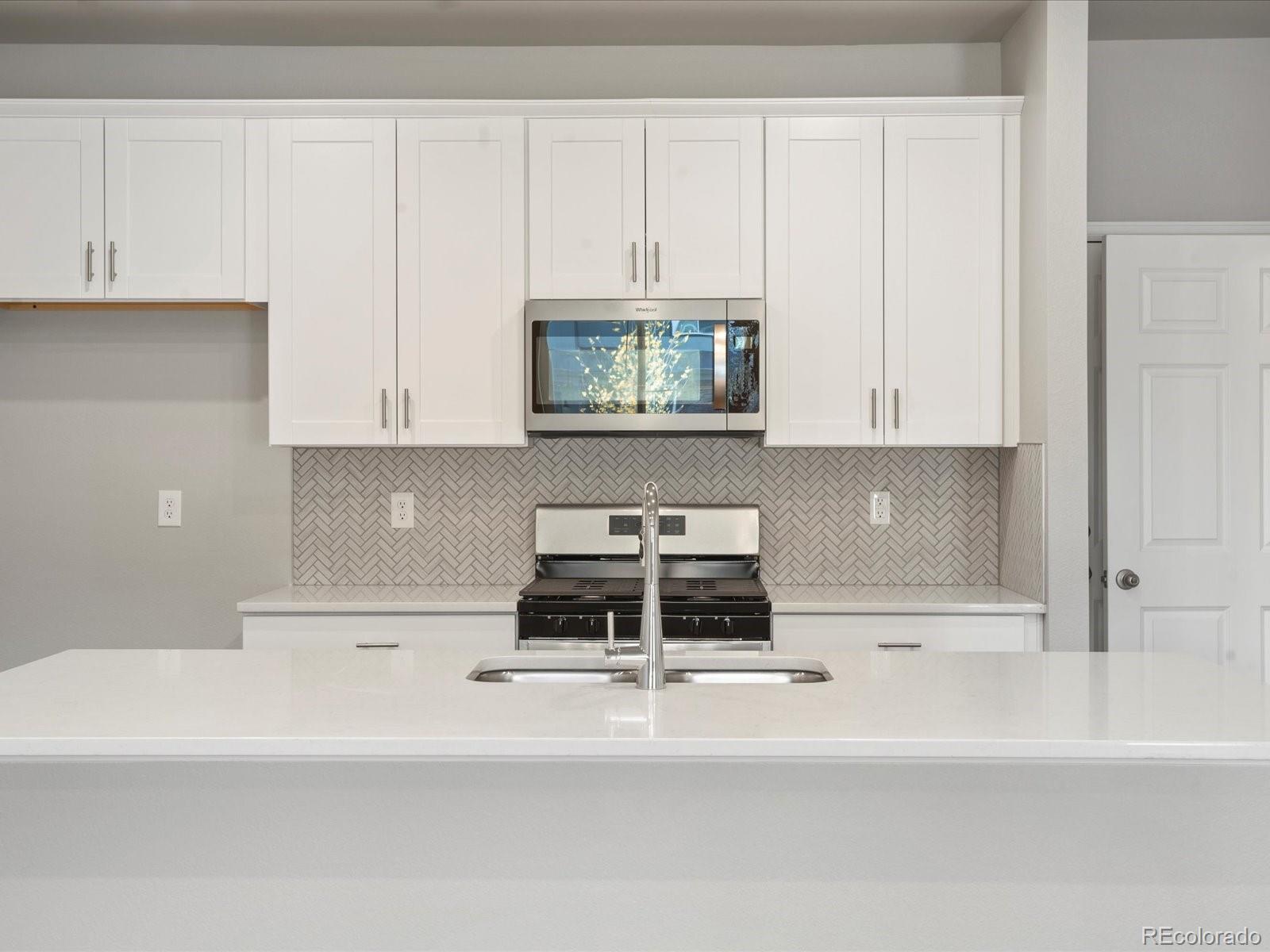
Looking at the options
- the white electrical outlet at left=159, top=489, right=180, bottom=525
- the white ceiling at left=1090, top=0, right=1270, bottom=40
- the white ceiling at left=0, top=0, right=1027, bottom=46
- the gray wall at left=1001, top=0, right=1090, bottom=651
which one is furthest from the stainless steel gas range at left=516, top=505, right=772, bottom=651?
the white ceiling at left=1090, top=0, right=1270, bottom=40

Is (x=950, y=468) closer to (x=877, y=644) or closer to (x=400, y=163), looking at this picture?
(x=877, y=644)

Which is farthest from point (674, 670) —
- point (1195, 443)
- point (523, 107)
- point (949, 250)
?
point (1195, 443)

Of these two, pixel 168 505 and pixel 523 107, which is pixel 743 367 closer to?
pixel 523 107

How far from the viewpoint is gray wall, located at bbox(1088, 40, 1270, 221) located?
354 cm

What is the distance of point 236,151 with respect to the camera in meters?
3.27

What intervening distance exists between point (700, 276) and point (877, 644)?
4.16ft

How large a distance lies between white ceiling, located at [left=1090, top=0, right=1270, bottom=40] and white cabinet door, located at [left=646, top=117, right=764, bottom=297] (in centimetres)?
120

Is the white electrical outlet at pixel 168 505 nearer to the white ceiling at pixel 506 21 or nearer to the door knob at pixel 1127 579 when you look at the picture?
the white ceiling at pixel 506 21

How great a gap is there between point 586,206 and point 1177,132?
6.78 ft

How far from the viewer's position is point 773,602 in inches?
124

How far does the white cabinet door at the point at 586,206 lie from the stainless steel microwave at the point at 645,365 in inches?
4.5

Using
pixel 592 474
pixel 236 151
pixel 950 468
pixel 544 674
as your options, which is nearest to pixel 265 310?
pixel 236 151

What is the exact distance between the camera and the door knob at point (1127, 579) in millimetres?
3391

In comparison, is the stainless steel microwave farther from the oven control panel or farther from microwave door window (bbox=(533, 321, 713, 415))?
the oven control panel
